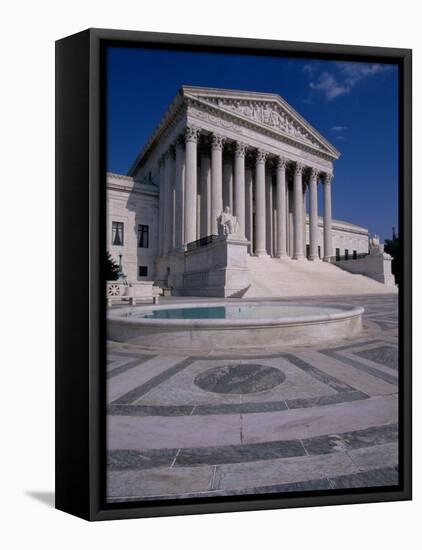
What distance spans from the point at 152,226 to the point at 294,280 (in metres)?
7.58

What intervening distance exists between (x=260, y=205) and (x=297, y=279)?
33.9ft

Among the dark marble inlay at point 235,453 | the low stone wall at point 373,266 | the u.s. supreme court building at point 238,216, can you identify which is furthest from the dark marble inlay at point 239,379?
the u.s. supreme court building at point 238,216

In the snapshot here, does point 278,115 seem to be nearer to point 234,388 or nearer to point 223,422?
point 234,388

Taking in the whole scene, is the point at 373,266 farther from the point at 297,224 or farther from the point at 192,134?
the point at 297,224

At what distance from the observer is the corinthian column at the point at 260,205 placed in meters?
24.0

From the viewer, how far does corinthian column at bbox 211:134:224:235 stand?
68.4 ft

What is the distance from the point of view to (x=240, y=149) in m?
21.9

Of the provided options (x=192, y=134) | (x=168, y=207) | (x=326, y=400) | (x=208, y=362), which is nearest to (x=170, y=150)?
(x=192, y=134)

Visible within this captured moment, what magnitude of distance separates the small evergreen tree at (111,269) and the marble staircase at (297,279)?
795 cm

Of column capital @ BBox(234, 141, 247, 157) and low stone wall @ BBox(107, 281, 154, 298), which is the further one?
column capital @ BBox(234, 141, 247, 157)

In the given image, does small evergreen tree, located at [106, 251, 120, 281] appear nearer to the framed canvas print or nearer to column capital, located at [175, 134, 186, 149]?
the framed canvas print

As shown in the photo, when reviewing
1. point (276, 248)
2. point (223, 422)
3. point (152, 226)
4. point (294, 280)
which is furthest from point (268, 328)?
point (276, 248)

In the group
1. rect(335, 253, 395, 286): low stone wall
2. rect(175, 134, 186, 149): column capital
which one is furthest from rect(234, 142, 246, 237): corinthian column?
rect(335, 253, 395, 286): low stone wall

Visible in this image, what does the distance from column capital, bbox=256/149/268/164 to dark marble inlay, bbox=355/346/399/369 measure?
658 inches
